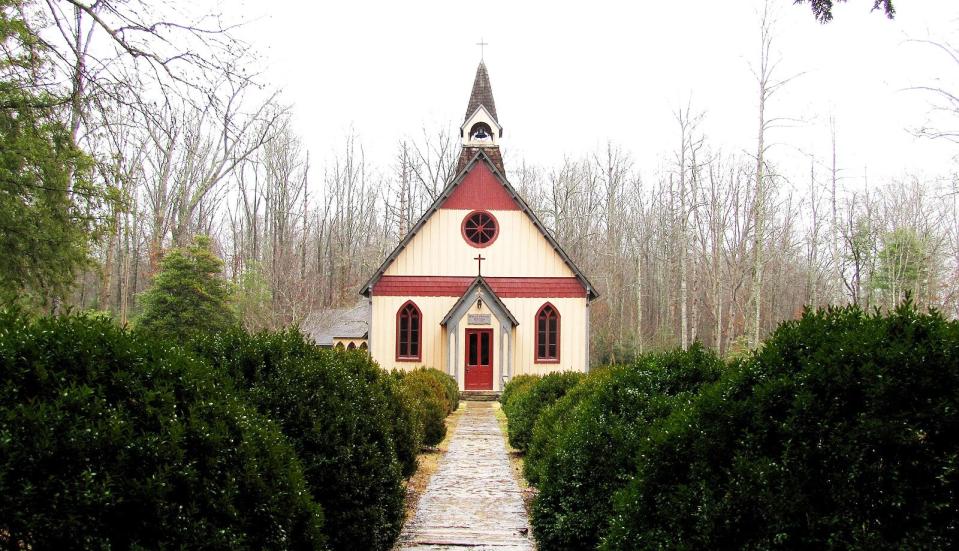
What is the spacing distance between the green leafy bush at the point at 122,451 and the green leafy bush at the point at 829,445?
7.28 feet

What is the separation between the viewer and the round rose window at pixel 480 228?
26156mm

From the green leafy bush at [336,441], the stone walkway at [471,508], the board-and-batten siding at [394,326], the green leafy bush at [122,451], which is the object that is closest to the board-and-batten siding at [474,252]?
the board-and-batten siding at [394,326]

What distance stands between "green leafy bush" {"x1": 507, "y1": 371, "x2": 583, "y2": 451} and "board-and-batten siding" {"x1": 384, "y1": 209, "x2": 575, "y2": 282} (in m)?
13.1

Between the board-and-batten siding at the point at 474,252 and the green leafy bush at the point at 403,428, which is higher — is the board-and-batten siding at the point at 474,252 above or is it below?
above

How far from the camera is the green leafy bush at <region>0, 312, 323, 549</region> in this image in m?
2.76

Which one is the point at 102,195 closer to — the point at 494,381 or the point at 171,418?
the point at 171,418

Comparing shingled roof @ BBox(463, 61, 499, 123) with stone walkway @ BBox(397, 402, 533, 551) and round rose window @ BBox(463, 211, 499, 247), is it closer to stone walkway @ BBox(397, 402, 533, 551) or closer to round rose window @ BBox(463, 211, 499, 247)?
round rose window @ BBox(463, 211, 499, 247)

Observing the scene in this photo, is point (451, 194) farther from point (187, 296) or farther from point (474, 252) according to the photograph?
point (187, 296)

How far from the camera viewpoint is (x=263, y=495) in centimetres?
364

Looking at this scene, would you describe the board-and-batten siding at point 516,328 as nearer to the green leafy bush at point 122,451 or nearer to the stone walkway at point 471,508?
the stone walkway at point 471,508

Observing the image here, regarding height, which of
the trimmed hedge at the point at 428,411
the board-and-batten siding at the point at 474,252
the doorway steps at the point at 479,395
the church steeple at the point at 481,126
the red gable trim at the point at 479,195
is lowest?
the doorway steps at the point at 479,395

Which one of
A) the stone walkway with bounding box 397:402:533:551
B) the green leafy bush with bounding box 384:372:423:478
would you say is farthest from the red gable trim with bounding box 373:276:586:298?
the green leafy bush with bounding box 384:372:423:478

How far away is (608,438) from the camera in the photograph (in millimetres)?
5777

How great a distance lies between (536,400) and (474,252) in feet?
46.8
